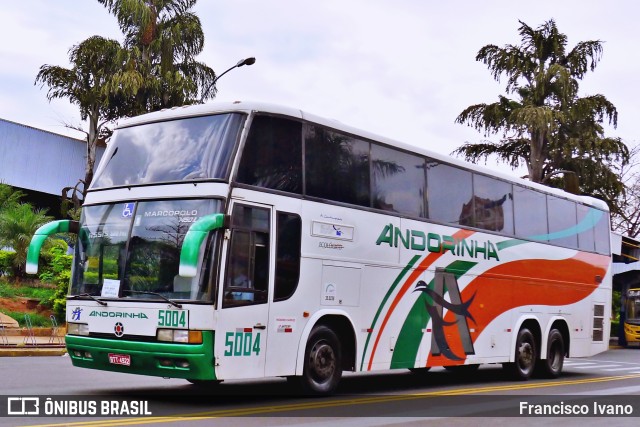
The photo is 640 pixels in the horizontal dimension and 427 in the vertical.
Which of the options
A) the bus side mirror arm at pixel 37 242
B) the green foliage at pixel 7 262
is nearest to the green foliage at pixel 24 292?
the green foliage at pixel 7 262

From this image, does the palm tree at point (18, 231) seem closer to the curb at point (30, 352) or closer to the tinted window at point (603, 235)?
the curb at point (30, 352)

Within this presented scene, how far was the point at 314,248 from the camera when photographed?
1177 cm

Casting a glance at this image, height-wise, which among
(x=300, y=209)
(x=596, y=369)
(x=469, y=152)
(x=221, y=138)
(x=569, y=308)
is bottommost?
(x=596, y=369)

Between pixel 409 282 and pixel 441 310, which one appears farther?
pixel 441 310

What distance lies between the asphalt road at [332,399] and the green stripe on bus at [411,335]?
55cm

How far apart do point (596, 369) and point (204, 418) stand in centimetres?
1626

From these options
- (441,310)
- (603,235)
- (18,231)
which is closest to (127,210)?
(441,310)

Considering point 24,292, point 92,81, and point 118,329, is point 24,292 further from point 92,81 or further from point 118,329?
point 118,329

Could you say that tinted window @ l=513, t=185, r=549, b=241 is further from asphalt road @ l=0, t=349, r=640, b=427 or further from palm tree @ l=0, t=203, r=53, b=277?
palm tree @ l=0, t=203, r=53, b=277

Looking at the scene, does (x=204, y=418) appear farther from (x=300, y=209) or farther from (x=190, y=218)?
(x=300, y=209)

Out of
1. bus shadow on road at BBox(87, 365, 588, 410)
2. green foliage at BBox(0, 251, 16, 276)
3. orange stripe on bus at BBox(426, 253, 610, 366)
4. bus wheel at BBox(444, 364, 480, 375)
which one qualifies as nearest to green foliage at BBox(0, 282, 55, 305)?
green foliage at BBox(0, 251, 16, 276)

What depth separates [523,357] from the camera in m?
17.3

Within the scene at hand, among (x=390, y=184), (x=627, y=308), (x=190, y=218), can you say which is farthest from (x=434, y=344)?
(x=627, y=308)

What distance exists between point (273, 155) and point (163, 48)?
26.1 m
